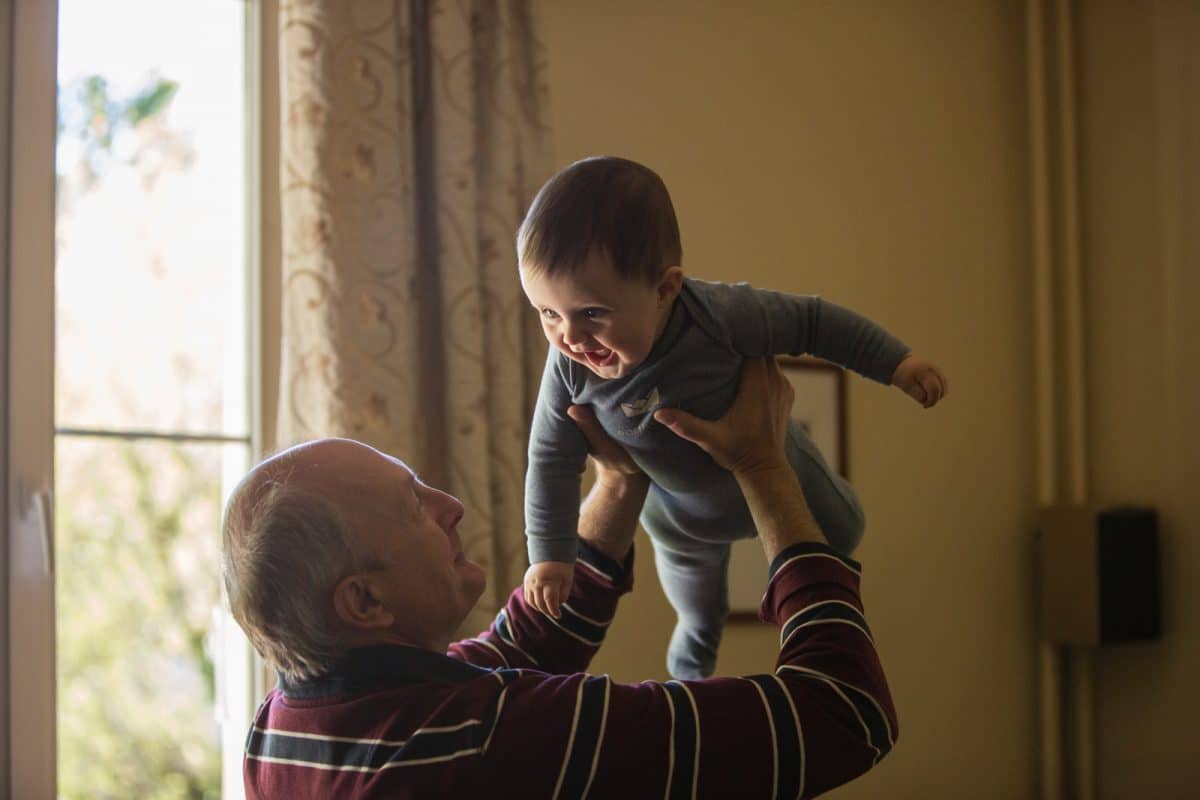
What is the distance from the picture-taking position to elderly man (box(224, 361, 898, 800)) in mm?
1152

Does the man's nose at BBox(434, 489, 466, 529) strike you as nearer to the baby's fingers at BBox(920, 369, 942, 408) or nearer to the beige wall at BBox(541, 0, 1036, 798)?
the baby's fingers at BBox(920, 369, 942, 408)

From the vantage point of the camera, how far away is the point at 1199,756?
11.5 ft

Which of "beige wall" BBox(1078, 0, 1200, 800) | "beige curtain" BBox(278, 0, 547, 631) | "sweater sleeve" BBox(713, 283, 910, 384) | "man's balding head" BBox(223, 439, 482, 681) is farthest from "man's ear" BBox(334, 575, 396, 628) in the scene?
"beige wall" BBox(1078, 0, 1200, 800)

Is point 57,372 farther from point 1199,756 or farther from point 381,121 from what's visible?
point 1199,756

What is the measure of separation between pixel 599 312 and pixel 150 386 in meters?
1.52

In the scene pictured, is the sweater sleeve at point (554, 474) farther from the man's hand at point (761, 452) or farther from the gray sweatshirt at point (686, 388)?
the man's hand at point (761, 452)

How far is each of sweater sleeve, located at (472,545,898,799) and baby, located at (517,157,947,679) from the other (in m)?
0.30

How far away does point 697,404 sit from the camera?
1425 millimetres

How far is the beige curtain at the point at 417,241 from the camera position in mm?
2381

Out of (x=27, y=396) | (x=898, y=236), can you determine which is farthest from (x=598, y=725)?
(x=898, y=236)

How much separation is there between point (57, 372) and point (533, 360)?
944 millimetres

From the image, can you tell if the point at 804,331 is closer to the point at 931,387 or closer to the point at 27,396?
the point at 931,387

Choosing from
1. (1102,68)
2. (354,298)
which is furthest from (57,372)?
(1102,68)

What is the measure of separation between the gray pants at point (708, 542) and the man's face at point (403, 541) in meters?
0.32
